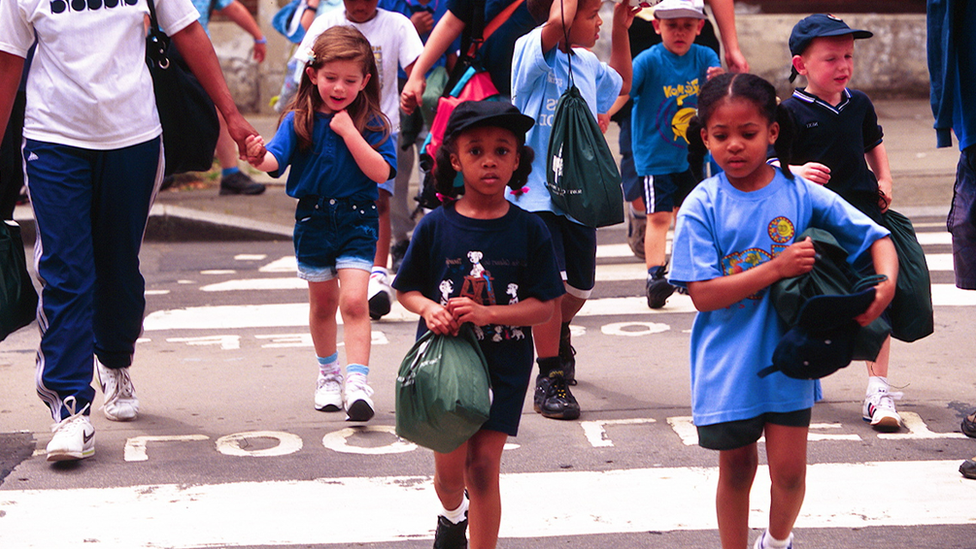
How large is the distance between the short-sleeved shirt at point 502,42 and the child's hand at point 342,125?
841mm

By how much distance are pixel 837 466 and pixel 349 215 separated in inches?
85.7

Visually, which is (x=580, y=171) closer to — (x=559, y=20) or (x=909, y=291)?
(x=559, y=20)

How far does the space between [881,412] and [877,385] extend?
16 centimetres

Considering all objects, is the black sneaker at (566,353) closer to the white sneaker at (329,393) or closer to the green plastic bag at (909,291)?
the white sneaker at (329,393)

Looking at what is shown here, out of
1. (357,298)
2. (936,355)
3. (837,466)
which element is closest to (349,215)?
(357,298)

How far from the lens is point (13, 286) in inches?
173

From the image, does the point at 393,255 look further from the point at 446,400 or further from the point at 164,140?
the point at 446,400

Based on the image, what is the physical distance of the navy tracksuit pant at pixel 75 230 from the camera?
439 cm

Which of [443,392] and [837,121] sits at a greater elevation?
[837,121]

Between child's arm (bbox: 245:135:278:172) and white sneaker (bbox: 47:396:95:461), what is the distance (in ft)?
3.74

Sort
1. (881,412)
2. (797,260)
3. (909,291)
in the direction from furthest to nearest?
(881,412), (909,291), (797,260)

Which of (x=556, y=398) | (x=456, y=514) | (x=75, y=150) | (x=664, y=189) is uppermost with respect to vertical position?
(x=75, y=150)

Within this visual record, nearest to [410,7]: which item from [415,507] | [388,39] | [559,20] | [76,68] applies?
[388,39]

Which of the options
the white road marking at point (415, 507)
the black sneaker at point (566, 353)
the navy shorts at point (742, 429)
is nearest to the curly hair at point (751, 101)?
the navy shorts at point (742, 429)
